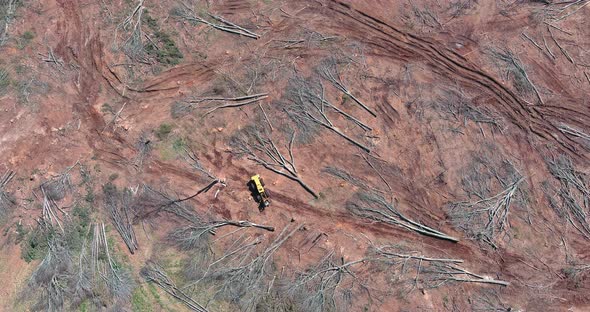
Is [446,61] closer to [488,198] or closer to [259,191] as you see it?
[488,198]

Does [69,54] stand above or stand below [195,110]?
above

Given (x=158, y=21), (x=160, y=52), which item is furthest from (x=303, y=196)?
(x=158, y=21)

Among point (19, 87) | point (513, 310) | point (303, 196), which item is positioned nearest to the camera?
point (513, 310)

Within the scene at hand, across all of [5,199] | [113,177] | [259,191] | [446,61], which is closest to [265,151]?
[259,191]

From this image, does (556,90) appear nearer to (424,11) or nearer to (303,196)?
(424,11)

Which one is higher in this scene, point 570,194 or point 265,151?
point 265,151

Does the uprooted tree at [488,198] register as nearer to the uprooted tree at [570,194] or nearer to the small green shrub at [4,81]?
the uprooted tree at [570,194]

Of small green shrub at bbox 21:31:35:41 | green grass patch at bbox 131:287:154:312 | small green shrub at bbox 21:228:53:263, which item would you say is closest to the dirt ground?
small green shrub at bbox 21:31:35:41
